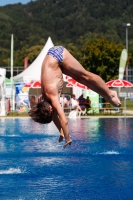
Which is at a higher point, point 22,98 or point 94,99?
point 22,98

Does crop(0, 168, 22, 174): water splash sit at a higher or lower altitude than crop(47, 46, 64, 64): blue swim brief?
lower

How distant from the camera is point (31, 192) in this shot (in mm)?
8297

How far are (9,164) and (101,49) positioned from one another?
38.7 metres

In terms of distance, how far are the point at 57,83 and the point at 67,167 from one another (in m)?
3.78

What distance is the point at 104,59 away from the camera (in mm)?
49312

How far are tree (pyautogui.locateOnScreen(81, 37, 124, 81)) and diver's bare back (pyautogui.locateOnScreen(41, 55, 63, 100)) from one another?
3990 cm

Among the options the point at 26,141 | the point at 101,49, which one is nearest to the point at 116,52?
the point at 101,49

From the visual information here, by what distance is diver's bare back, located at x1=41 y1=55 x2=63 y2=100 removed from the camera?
24.7ft

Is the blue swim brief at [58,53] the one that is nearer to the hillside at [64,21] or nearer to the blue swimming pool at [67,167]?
the blue swimming pool at [67,167]

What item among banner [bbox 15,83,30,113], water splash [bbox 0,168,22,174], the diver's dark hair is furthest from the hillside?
the diver's dark hair

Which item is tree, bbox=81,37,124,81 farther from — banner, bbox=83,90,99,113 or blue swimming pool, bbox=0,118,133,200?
blue swimming pool, bbox=0,118,133,200

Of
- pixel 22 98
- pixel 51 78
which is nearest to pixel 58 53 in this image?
pixel 51 78

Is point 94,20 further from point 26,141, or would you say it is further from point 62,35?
point 26,141

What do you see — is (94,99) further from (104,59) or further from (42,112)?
(42,112)
